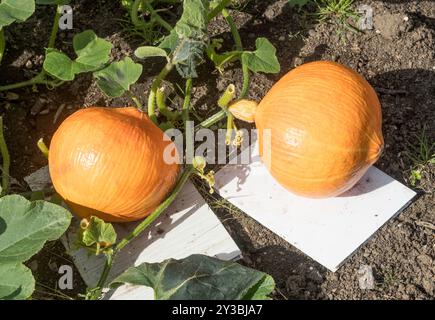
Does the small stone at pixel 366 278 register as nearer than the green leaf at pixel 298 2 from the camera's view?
Yes

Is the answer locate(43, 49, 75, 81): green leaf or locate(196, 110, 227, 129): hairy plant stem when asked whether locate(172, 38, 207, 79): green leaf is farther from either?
locate(43, 49, 75, 81): green leaf

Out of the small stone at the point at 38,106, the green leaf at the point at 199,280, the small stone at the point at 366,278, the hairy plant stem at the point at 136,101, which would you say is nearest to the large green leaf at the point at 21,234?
the green leaf at the point at 199,280

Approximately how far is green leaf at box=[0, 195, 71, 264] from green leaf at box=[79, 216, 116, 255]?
0.09 meters

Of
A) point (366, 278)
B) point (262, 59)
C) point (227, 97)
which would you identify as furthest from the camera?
point (262, 59)

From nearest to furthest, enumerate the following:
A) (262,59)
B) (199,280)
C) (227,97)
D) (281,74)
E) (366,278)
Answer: (199,280)
(366,278)
(227,97)
(262,59)
(281,74)

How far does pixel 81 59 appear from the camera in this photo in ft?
8.68

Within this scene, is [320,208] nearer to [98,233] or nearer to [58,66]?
[98,233]

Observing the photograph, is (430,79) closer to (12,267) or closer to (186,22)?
(186,22)

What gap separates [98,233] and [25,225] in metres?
0.25

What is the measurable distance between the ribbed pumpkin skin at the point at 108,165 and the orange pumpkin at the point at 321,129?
1.34 feet

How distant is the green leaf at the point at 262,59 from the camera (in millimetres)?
2740

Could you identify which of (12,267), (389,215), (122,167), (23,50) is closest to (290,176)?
(389,215)

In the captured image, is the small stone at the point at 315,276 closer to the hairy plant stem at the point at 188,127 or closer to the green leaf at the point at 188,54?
the hairy plant stem at the point at 188,127

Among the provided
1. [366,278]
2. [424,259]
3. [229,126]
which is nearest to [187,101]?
[229,126]
